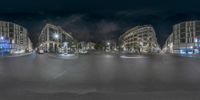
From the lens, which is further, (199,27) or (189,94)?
(199,27)

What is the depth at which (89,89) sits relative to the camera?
26.6 ft

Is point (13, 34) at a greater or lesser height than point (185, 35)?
greater

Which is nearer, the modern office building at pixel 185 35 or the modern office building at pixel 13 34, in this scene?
the modern office building at pixel 185 35

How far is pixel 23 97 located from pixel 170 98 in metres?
4.47

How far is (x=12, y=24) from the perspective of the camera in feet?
472

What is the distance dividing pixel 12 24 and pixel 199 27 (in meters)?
116

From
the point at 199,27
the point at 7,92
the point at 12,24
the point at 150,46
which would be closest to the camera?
the point at 7,92

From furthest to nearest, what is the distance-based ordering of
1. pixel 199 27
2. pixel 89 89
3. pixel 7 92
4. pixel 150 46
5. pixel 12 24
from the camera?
pixel 150 46
pixel 12 24
pixel 199 27
pixel 89 89
pixel 7 92

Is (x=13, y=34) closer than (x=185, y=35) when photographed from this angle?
No

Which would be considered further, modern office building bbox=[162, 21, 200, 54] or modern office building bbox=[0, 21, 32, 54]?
modern office building bbox=[0, 21, 32, 54]

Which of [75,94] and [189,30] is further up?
[189,30]

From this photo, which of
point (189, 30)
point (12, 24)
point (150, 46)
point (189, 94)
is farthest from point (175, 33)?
point (189, 94)

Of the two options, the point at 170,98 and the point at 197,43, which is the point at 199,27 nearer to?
the point at 197,43

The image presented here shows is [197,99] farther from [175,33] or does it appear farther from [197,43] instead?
[175,33]
